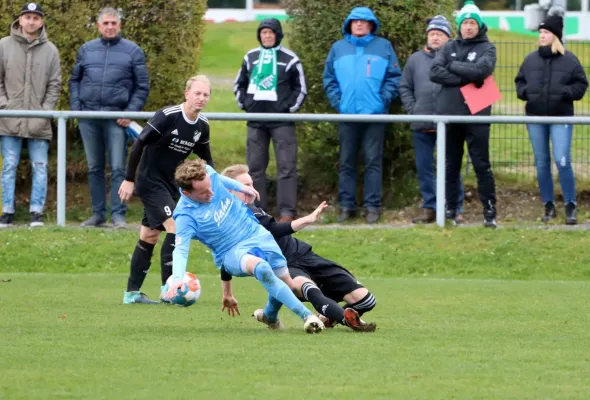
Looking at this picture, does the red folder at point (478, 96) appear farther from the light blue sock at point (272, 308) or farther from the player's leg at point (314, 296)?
the light blue sock at point (272, 308)

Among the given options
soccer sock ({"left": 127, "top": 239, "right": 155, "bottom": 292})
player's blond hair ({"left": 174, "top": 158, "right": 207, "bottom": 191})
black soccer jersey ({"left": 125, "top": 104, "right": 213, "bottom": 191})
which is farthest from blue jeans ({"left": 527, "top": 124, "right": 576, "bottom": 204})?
player's blond hair ({"left": 174, "top": 158, "right": 207, "bottom": 191})

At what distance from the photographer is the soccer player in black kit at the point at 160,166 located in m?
11.1

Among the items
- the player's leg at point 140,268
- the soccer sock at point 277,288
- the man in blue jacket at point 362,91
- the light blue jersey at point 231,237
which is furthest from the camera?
the man in blue jacket at point 362,91

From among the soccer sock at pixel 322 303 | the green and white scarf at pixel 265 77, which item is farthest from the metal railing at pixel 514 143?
the soccer sock at pixel 322 303

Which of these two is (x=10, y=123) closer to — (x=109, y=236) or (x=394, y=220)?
(x=109, y=236)

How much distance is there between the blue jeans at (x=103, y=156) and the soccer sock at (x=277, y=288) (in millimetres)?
6299

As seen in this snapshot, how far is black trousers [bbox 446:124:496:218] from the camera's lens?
14.8 metres

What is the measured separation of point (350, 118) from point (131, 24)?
3.44 m

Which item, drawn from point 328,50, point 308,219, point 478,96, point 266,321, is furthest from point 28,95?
point 308,219

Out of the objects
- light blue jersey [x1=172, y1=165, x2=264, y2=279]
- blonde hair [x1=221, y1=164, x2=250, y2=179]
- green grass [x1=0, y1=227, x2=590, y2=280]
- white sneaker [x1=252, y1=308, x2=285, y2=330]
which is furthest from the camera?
green grass [x1=0, y1=227, x2=590, y2=280]

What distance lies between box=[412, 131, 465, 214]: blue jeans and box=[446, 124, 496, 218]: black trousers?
8.5 inches

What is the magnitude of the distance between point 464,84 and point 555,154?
131 cm

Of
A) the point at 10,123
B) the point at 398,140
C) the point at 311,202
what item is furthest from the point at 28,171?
the point at 398,140

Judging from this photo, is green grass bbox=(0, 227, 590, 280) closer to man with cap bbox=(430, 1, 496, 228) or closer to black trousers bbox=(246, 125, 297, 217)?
man with cap bbox=(430, 1, 496, 228)
